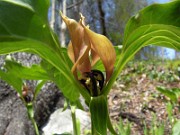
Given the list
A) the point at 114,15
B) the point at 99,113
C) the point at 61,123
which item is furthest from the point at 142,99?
the point at 114,15

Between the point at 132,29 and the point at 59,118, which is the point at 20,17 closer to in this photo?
the point at 132,29

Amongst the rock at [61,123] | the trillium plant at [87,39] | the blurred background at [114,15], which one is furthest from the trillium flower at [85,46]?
the blurred background at [114,15]

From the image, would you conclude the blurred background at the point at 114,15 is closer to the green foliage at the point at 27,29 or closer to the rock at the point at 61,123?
the rock at the point at 61,123

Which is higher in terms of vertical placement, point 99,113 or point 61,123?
point 99,113

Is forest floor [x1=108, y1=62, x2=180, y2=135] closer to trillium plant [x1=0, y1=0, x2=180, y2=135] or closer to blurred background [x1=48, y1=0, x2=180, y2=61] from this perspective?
trillium plant [x1=0, y1=0, x2=180, y2=135]

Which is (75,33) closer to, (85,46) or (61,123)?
(85,46)

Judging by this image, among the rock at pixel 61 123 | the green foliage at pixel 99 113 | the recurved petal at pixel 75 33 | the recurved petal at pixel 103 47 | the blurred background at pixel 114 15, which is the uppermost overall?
the blurred background at pixel 114 15

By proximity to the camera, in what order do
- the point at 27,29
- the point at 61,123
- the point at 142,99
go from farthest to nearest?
the point at 142,99
the point at 61,123
the point at 27,29

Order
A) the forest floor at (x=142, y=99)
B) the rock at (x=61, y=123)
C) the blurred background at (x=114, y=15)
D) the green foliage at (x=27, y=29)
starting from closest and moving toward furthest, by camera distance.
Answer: the green foliage at (x=27, y=29) < the rock at (x=61, y=123) < the forest floor at (x=142, y=99) < the blurred background at (x=114, y=15)
